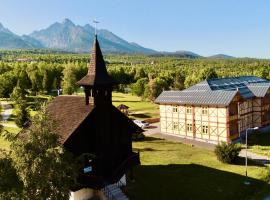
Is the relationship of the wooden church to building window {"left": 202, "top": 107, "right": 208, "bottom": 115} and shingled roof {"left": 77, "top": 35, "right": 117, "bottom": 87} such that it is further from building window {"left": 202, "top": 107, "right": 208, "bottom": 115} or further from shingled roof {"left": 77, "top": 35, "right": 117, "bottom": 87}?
building window {"left": 202, "top": 107, "right": 208, "bottom": 115}

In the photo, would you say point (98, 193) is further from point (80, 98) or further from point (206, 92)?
point (206, 92)

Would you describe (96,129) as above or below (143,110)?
above

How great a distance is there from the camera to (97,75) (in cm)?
2825

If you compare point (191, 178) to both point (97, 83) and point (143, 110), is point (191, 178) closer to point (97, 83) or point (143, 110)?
point (97, 83)

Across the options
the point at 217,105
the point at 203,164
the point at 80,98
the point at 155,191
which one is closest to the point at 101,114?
the point at 80,98

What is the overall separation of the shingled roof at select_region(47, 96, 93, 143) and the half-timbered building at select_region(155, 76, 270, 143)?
21.7 metres

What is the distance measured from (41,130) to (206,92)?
3367 cm

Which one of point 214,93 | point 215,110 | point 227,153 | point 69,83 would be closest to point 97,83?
point 227,153

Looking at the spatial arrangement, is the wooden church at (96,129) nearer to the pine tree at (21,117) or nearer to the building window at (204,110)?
the building window at (204,110)

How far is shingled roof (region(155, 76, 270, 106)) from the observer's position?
1806 inches

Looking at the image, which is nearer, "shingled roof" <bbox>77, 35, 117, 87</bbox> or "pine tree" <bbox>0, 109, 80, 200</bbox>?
"pine tree" <bbox>0, 109, 80, 200</bbox>

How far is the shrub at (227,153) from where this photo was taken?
36500 millimetres

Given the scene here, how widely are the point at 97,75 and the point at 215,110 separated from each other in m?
22.7

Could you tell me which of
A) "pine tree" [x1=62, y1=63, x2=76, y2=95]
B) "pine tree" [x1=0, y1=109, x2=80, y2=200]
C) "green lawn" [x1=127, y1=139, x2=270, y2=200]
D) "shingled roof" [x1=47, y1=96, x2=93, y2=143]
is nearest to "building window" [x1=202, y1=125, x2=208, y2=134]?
"green lawn" [x1=127, y1=139, x2=270, y2=200]
